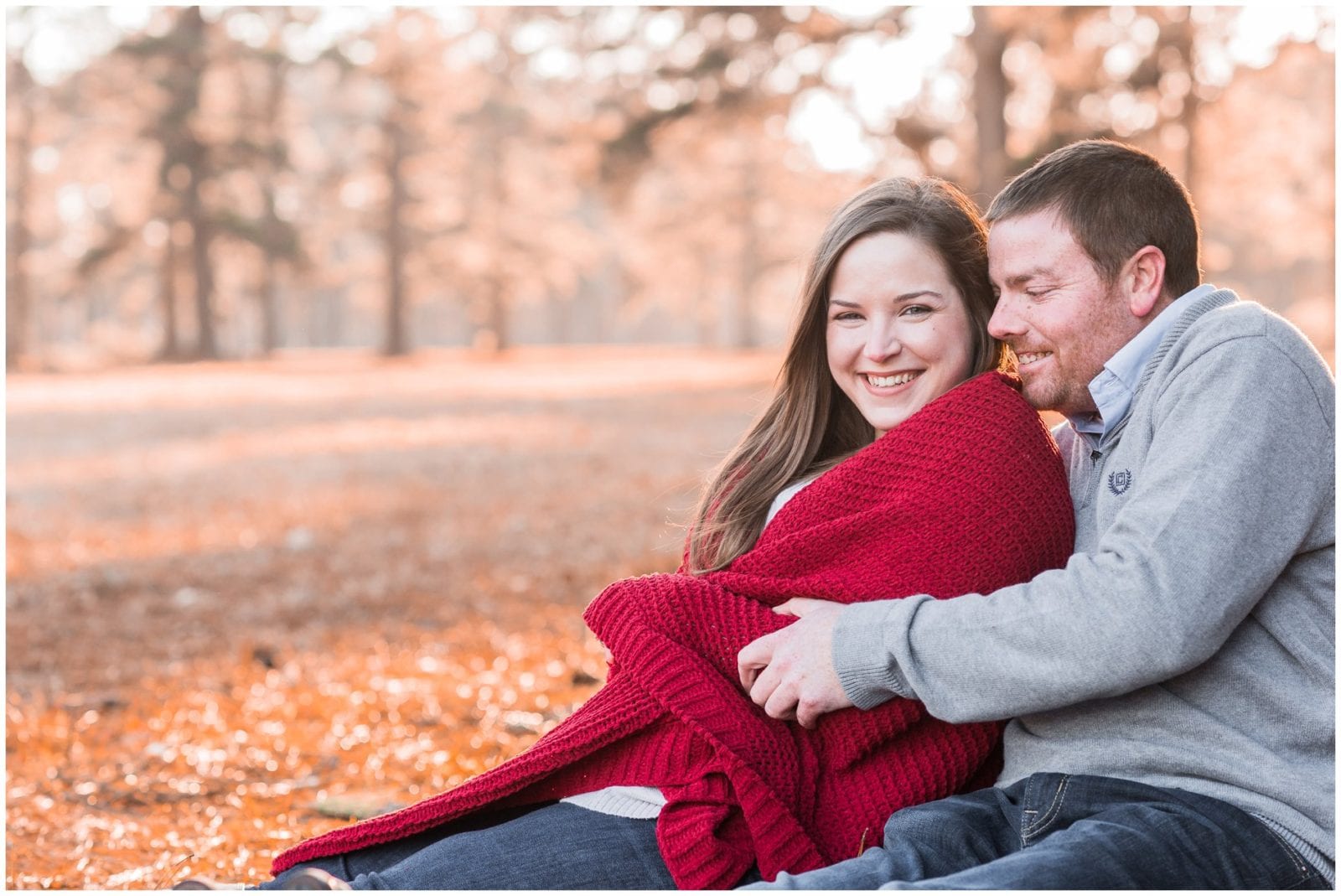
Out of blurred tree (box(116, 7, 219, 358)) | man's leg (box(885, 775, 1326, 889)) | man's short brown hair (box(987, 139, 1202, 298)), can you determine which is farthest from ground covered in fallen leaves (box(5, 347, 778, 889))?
blurred tree (box(116, 7, 219, 358))

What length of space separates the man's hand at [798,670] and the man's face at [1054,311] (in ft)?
2.17

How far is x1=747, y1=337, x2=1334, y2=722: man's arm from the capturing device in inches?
78.2

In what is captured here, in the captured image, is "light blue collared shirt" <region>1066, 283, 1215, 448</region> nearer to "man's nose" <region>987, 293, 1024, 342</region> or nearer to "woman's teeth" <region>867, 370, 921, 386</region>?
"man's nose" <region>987, 293, 1024, 342</region>

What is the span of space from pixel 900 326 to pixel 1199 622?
1030 mm

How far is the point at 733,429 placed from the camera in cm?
1527

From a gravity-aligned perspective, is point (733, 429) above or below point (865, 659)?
below

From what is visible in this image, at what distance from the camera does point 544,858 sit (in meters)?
2.44

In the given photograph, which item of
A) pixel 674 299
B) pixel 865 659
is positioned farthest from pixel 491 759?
pixel 674 299

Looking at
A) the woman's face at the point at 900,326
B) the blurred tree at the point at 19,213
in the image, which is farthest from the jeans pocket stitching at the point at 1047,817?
the blurred tree at the point at 19,213

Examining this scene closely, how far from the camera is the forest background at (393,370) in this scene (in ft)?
15.8

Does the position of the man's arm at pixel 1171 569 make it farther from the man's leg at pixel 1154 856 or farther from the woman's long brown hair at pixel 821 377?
the woman's long brown hair at pixel 821 377

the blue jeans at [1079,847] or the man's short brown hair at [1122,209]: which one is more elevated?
the man's short brown hair at [1122,209]

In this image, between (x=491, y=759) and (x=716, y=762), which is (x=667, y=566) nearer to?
(x=491, y=759)

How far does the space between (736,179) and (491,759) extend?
39.0 meters
